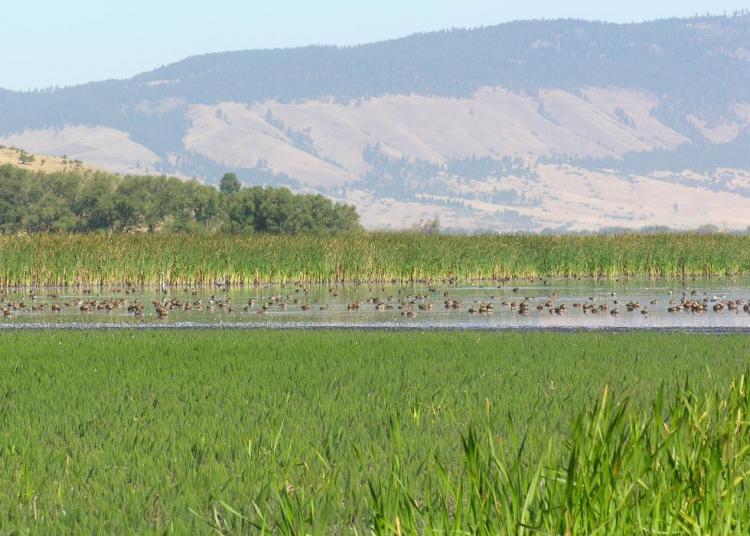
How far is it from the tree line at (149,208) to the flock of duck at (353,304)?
2353 inches

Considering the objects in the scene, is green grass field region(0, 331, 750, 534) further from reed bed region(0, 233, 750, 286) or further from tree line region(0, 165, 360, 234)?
tree line region(0, 165, 360, 234)

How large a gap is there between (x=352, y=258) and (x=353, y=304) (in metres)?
19.5

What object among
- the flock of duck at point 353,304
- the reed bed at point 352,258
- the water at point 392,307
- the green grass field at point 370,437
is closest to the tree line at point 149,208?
the reed bed at point 352,258

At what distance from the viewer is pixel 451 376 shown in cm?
1705

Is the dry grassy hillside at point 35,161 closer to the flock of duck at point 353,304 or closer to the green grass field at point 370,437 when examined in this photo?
the flock of duck at point 353,304

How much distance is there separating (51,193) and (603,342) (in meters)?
106

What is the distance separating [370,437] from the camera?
12.1 metres

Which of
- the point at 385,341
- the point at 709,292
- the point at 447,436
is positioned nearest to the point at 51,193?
the point at 709,292

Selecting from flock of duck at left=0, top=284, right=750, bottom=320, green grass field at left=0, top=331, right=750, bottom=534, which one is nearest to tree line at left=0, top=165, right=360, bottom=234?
flock of duck at left=0, top=284, right=750, bottom=320

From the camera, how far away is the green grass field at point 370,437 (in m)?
7.01

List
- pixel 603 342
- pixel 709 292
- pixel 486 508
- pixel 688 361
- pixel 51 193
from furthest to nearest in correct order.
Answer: pixel 51 193 → pixel 709 292 → pixel 603 342 → pixel 688 361 → pixel 486 508

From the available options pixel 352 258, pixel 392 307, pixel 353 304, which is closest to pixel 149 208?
pixel 352 258

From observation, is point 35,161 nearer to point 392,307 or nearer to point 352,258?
point 352,258

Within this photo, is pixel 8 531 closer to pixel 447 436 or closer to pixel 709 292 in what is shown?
pixel 447 436
